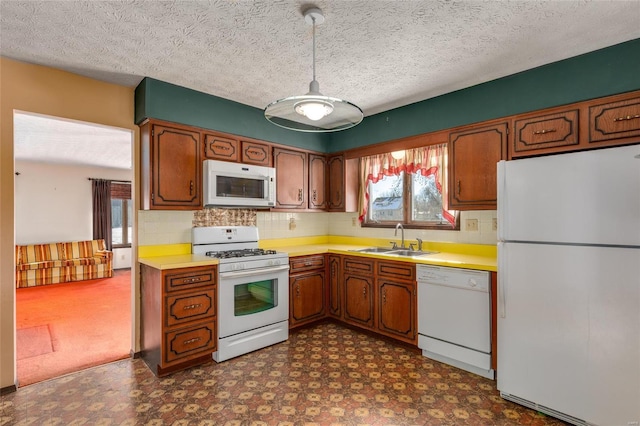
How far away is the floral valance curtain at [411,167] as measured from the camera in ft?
11.6

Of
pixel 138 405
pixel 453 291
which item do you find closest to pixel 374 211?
pixel 453 291

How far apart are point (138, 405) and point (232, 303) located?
100 cm

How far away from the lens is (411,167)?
3.79 meters

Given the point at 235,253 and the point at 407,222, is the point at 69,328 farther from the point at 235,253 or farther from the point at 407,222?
the point at 407,222

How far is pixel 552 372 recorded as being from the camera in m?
2.09

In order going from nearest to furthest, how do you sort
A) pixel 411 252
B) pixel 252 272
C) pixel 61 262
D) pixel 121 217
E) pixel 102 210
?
1. pixel 252 272
2. pixel 411 252
3. pixel 61 262
4. pixel 102 210
5. pixel 121 217

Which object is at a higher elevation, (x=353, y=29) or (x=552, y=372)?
(x=353, y=29)

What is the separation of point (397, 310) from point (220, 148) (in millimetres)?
2422

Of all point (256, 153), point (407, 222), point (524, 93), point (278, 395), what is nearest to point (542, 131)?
point (524, 93)

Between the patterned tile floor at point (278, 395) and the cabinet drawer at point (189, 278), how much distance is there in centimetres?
72

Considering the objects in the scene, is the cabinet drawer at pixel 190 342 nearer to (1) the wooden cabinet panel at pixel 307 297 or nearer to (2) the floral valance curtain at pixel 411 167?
(1) the wooden cabinet panel at pixel 307 297

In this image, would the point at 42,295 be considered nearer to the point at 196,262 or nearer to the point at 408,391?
the point at 196,262

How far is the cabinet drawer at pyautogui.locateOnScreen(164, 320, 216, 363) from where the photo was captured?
105 inches

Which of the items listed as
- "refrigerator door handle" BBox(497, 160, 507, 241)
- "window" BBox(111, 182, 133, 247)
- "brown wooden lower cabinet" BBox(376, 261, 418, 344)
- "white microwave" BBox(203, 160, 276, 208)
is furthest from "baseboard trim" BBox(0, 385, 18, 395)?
"window" BBox(111, 182, 133, 247)
